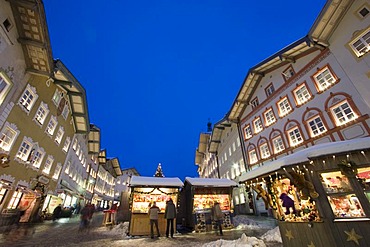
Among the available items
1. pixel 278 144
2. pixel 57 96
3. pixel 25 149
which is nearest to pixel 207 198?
pixel 278 144

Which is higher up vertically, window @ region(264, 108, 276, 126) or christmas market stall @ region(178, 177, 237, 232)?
window @ region(264, 108, 276, 126)

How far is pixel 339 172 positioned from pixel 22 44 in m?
20.9

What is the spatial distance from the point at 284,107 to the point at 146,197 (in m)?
15.5

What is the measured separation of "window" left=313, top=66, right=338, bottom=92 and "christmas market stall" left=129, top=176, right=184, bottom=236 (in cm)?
1394

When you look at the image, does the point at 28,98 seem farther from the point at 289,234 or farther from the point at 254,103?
the point at 254,103

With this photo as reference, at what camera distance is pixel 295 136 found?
16.5m

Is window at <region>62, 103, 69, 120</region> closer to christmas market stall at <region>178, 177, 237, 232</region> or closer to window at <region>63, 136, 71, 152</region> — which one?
window at <region>63, 136, 71, 152</region>

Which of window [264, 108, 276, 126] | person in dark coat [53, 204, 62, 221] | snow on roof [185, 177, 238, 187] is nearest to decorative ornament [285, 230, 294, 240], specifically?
snow on roof [185, 177, 238, 187]

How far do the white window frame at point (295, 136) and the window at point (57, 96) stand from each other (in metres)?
24.5

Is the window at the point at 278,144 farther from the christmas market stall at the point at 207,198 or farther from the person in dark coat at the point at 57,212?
the person in dark coat at the point at 57,212

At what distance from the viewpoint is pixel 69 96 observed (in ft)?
73.7

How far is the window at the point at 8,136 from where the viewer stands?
42.9ft

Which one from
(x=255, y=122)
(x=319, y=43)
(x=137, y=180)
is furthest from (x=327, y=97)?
(x=137, y=180)

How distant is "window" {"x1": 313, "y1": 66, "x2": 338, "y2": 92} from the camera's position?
14.0 meters
